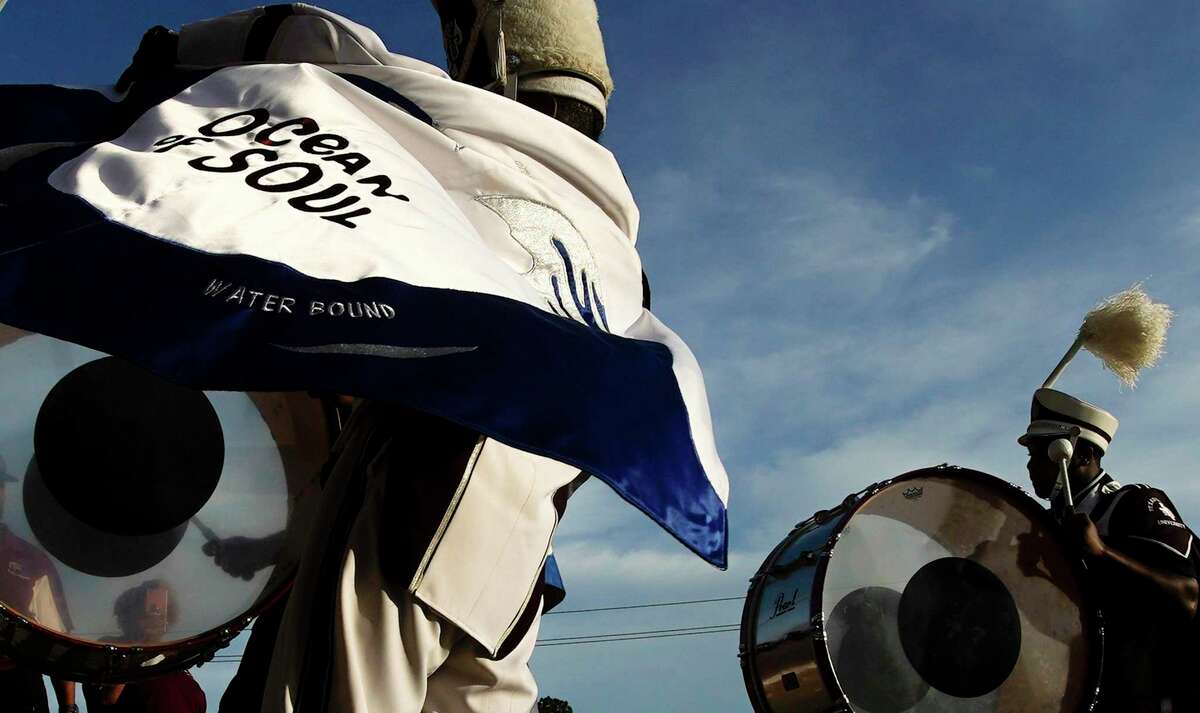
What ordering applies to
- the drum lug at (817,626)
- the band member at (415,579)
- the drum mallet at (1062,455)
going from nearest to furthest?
1. the band member at (415,579)
2. the drum lug at (817,626)
3. the drum mallet at (1062,455)

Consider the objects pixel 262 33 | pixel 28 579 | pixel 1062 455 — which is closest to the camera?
pixel 262 33

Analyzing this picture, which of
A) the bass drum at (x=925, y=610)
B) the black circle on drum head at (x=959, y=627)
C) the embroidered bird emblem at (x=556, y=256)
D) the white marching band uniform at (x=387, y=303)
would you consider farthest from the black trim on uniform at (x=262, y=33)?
the black circle on drum head at (x=959, y=627)


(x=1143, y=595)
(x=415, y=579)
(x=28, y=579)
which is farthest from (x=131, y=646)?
(x=1143, y=595)

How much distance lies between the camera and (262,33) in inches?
75.6

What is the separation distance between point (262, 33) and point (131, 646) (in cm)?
116

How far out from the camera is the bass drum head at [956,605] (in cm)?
390

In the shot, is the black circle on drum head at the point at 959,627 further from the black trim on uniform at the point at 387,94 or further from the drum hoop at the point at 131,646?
the black trim on uniform at the point at 387,94

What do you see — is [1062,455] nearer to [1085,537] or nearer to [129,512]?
→ [1085,537]

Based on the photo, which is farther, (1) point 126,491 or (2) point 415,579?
(1) point 126,491

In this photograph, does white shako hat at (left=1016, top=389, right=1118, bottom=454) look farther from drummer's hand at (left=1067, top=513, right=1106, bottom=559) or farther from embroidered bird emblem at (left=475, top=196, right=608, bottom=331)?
embroidered bird emblem at (left=475, top=196, right=608, bottom=331)

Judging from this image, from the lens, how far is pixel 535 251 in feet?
5.87

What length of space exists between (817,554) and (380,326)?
9.07 feet

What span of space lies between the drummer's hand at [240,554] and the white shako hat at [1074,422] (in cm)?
381

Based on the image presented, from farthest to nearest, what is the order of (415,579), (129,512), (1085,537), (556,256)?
(1085,537), (129,512), (556,256), (415,579)
